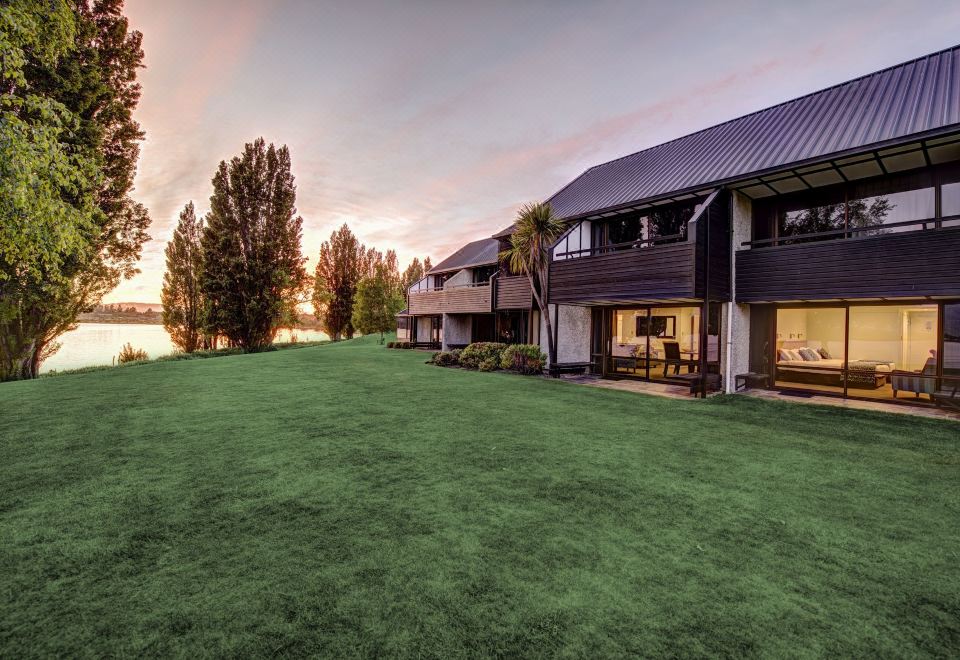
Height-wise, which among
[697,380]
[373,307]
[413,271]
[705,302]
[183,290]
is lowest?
[697,380]

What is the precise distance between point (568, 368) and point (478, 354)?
14.2 ft

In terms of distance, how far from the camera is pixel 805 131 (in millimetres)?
11188

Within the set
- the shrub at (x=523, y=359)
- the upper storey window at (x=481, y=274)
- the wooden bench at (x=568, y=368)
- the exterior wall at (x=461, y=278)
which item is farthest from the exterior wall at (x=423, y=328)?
the wooden bench at (x=568, y=368)

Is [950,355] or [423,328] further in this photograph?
[423,328]

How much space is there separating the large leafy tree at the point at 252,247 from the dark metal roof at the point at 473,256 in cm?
1102

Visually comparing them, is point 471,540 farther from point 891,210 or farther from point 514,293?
point 514,293

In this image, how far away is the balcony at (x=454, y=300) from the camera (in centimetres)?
2100

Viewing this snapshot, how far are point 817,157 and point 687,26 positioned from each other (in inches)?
312

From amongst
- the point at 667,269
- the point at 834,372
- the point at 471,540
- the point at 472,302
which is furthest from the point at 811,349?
the point at 472,302

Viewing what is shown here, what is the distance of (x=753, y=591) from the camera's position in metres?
2.79

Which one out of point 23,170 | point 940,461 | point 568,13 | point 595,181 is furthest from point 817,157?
point 23,170

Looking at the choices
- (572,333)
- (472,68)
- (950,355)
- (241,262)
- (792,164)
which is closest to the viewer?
(950,355)

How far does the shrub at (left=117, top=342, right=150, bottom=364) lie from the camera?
24.6 metres

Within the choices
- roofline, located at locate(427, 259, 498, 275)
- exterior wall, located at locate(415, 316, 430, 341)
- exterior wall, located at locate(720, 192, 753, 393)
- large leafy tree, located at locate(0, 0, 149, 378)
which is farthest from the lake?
exterior wall, located at locate(720, 192, 753, 393)
